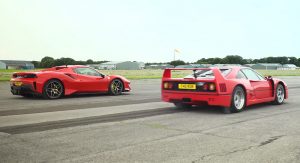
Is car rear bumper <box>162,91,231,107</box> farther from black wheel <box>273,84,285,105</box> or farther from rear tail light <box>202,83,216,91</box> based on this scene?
black wheel <box>273,84,285,105</box>

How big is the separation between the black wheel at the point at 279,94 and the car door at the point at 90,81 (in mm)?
5780

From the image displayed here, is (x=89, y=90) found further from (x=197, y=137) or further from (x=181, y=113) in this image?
(x=197, y=137)

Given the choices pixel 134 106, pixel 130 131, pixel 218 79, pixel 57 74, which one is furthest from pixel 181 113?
pixel 57 74

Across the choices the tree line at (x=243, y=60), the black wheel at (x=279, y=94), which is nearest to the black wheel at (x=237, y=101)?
the black wheel at (x=279, y=94)

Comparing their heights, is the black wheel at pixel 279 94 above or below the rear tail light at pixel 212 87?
below

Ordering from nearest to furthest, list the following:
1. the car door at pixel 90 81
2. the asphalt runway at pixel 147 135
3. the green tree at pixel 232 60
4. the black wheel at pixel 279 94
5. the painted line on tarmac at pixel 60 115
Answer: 1. the asphalt runway at pixel 147 135
2. the painted line on tarmac at pixel 60 115
3. the black wheel at pixel 279 94
4. the car door at pixel 90 81
5. the green tree at pixel 232 60

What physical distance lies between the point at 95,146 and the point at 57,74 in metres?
7.23

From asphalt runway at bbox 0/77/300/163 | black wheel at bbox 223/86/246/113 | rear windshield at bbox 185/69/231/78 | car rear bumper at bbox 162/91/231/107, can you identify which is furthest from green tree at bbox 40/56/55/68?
asphalt runway at bbox 0/77/300/163

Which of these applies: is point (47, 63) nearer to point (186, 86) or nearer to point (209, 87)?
point (186, 86)

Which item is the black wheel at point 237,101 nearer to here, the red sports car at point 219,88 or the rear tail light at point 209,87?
the red sports car at point 219,88

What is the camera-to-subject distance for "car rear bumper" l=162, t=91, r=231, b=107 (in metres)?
7.85

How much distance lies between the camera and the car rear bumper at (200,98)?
25.8ft

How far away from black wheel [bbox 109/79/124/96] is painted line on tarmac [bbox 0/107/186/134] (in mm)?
4652

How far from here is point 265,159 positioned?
413 centimetres
